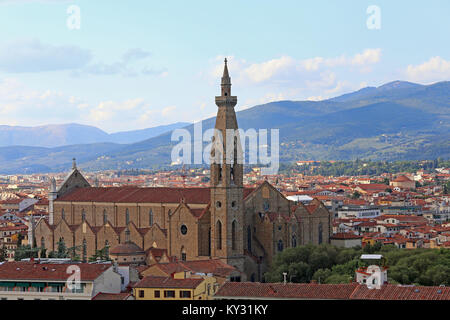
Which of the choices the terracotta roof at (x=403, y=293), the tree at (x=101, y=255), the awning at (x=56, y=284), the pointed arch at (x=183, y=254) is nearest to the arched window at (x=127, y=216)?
the tree at (x=101, y=255)

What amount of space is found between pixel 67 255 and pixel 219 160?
37.8 feet

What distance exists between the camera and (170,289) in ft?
131

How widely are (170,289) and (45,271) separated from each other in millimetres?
5920

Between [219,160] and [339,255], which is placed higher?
[219,160]

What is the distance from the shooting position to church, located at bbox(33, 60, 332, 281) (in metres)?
58.5

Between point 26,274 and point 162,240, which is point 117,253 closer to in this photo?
point 162,240

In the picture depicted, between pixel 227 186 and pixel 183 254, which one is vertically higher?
pixel 227 186

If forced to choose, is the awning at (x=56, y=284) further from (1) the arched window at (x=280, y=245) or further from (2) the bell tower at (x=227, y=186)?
(1) the arched window at (x=280, y=245)

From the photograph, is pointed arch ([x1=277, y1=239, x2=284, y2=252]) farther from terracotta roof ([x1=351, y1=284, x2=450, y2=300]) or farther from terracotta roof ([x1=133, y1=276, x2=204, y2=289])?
terracotta roof ([x1=351, y1=284, x2=450, y2=300])

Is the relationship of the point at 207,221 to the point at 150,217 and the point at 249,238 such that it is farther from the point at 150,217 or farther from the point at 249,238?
the point at 150,217

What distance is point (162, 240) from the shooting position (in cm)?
6159

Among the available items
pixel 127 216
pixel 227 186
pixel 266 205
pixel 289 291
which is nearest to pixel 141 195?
pixel 127 216

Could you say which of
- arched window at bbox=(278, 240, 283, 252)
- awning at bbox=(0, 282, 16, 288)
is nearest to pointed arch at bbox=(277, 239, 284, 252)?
arched window at bbox=(278, 240, 283, 252)
